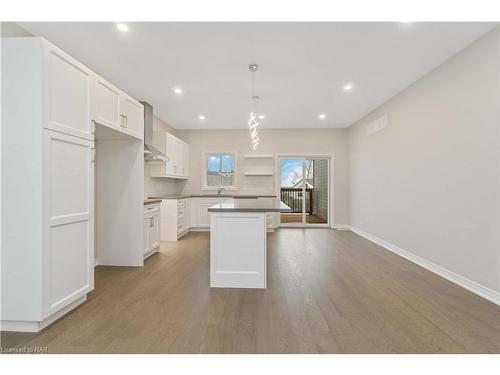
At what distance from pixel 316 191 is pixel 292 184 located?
0.93 m

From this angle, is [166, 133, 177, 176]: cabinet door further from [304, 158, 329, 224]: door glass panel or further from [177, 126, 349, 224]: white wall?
[304, 158, 329, 224]: door glass panel

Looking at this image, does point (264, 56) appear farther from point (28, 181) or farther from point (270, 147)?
point (270, 147)

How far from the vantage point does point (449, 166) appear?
301 centimetres

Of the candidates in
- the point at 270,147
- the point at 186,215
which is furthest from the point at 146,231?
the point at 270,147

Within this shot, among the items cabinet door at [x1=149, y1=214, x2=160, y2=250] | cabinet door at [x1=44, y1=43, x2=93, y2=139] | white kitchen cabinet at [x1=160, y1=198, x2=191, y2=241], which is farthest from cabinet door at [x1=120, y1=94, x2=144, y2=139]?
white kitchen cabinet at [x1=160, y1=198, x2=191, y2=241]

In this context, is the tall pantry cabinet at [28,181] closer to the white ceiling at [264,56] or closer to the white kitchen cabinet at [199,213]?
the white ceiling at [264,56]

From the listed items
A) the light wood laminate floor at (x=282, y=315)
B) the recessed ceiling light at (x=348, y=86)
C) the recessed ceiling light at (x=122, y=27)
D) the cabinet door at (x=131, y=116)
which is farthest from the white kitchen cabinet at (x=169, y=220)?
the recessed ceiling light at (x=348, y=86)

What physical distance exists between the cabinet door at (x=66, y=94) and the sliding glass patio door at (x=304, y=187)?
5163 mm

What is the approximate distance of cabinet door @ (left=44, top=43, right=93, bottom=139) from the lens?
1864 millimetres

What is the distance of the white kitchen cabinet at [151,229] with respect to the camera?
12.2 ft

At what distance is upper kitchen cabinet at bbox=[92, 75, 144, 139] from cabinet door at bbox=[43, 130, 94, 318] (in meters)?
0.44

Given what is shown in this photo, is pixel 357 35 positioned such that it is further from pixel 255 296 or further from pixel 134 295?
pixel 134 295

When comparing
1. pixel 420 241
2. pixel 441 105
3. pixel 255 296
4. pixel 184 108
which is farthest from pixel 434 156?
pixel 184 108
